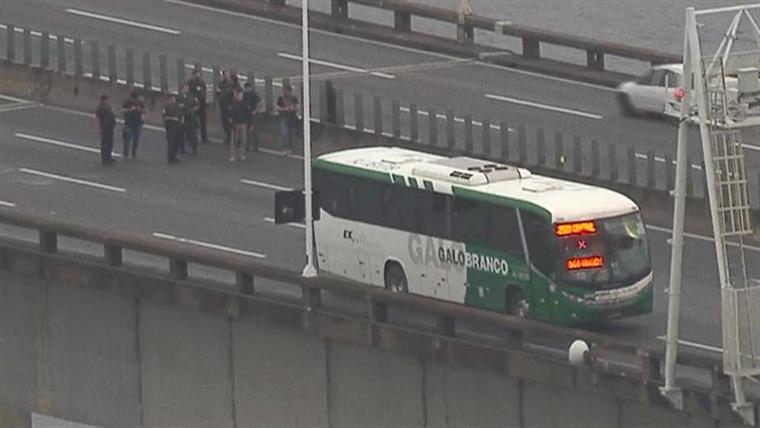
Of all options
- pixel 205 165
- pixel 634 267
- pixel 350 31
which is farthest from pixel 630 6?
pixel 634 267

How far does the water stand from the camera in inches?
3533

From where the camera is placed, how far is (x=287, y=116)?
5562cm

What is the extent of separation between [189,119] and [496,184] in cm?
1318

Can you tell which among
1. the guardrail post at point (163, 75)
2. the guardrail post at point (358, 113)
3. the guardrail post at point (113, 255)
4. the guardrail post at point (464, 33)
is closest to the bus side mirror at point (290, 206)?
the guardrail post at point (113, 255)

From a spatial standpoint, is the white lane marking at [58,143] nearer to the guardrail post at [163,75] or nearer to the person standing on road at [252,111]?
the person standing on road at [252,111]

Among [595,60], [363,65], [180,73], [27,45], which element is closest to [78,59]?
[27,45]

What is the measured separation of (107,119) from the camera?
5494 cm

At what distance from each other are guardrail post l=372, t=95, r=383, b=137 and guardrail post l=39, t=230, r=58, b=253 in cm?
1319

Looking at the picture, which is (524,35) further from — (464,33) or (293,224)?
(293,224)

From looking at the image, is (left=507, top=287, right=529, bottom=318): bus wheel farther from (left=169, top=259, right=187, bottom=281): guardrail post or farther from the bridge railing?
(left=169, top=259, right=187, bottom=281): guardrail post

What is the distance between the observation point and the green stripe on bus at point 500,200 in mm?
42688

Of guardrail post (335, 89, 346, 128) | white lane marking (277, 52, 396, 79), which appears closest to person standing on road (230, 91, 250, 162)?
guardrail post (335, 89, 346, 128)

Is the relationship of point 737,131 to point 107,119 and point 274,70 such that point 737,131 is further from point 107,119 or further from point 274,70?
point 274,70

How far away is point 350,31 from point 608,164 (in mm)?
13058
